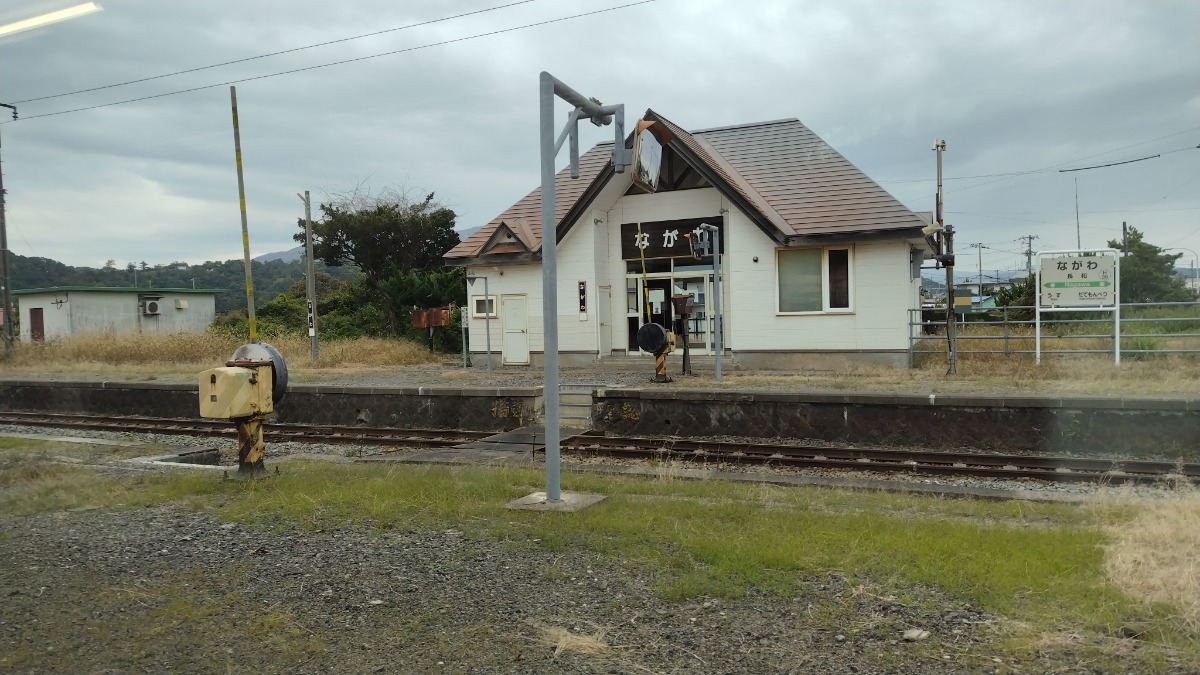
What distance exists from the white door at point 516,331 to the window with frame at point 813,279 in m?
7.03

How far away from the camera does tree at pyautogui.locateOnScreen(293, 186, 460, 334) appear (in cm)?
3884

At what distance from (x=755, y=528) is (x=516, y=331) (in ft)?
57.2

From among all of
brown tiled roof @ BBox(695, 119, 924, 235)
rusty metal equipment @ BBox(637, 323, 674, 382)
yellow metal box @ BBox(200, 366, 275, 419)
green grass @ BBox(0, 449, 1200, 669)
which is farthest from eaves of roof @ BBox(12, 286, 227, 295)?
yellow metal box @ BBox(200, 366, 275, 419)

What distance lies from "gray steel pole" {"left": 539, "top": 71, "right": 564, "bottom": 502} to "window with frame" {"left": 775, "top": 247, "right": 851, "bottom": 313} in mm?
13571

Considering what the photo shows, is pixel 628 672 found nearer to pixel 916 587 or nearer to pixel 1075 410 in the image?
pixel 916 587

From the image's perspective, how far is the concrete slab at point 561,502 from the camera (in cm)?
709

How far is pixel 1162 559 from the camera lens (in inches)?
191

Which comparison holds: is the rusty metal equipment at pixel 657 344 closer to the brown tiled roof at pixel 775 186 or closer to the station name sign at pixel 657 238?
the brown tiled roof at pixel 775 186

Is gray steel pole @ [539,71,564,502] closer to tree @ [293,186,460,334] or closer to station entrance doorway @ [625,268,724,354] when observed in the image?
station entrance doorway @ [625,268,724,354]

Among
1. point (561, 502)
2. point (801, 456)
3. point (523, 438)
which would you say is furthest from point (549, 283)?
point (523, 438)

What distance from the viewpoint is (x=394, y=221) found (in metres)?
39.1

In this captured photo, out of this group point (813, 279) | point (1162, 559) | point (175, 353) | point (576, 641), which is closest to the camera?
point (576, 641)

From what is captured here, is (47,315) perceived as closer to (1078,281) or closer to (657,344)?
(657,344)

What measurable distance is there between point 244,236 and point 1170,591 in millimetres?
24025
